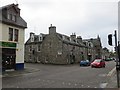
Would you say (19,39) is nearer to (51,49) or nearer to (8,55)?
(8,55)

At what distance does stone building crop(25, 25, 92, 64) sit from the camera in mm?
55219

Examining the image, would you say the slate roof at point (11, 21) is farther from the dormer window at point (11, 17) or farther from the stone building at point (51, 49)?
the stone building at point (51, 49)

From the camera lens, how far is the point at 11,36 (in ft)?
99.1

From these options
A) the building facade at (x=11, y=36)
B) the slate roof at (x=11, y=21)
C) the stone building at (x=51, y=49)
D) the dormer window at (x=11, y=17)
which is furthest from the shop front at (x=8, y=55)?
the stone building at (x=51, y=49)

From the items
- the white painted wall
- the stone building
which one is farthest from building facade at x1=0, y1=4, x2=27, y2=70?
the stone building

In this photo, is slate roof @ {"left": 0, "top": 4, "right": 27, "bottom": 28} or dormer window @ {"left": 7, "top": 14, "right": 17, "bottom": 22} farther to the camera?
dormer window @ {"left": 7, "top": 14, "right": 17, "bottom": 22}

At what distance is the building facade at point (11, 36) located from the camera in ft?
94.1

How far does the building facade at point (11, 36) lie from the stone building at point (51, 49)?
22.9 m

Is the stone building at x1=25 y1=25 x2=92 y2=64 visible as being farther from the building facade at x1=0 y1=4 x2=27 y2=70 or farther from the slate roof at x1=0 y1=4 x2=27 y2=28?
the building facade at x1=0 y1=4 x2=27 y2=70

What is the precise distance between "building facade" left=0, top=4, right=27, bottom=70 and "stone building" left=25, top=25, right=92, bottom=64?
75.2 ft

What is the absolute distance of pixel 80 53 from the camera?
2650 inches

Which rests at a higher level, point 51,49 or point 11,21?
point 11,21

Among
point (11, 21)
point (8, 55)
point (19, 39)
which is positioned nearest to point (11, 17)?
point (11, 21)

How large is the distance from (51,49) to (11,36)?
89.3 feet
